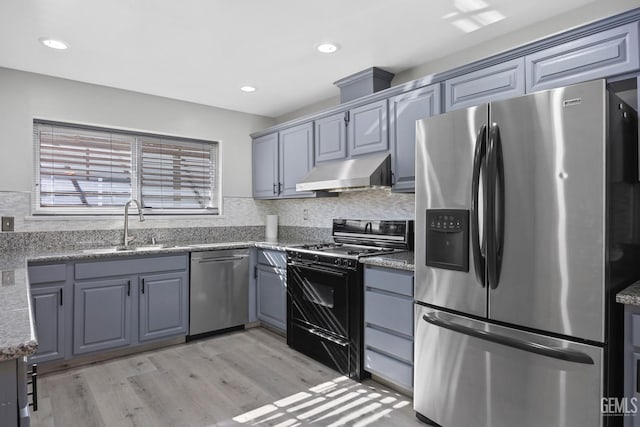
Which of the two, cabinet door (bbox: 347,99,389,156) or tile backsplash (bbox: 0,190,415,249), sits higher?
cabinet door (bbox: 347,99,389,156)

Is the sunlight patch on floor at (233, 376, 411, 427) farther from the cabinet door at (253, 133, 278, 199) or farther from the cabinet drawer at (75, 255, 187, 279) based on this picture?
the cabinet door at (253, 133, 278, 199)

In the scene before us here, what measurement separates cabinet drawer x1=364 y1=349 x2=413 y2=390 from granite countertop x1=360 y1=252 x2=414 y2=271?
2.04ft

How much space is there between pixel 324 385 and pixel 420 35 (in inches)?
99.0

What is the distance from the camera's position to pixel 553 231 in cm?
165

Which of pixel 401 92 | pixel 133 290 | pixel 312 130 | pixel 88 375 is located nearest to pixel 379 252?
pixel 401 92

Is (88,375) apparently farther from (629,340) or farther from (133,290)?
(629,340)

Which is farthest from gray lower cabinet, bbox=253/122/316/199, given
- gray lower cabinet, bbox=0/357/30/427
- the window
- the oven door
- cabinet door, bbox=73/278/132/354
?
gray lower cabinet, bbox=0/357/30/427

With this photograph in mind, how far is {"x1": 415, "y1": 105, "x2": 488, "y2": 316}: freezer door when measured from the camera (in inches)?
75.3

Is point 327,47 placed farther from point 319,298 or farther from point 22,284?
point 22,284

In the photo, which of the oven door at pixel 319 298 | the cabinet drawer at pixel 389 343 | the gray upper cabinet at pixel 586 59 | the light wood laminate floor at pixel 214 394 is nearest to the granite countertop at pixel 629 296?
the gray upper cabinet at pixel 586 59

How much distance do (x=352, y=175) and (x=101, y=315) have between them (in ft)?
7.66

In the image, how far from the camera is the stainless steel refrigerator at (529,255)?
5.10 ft

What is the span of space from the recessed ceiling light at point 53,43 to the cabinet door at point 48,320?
1752 mm

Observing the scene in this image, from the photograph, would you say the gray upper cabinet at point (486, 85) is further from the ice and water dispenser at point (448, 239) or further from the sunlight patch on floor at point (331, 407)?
the sunlight patch on floor at point (331, 407)
